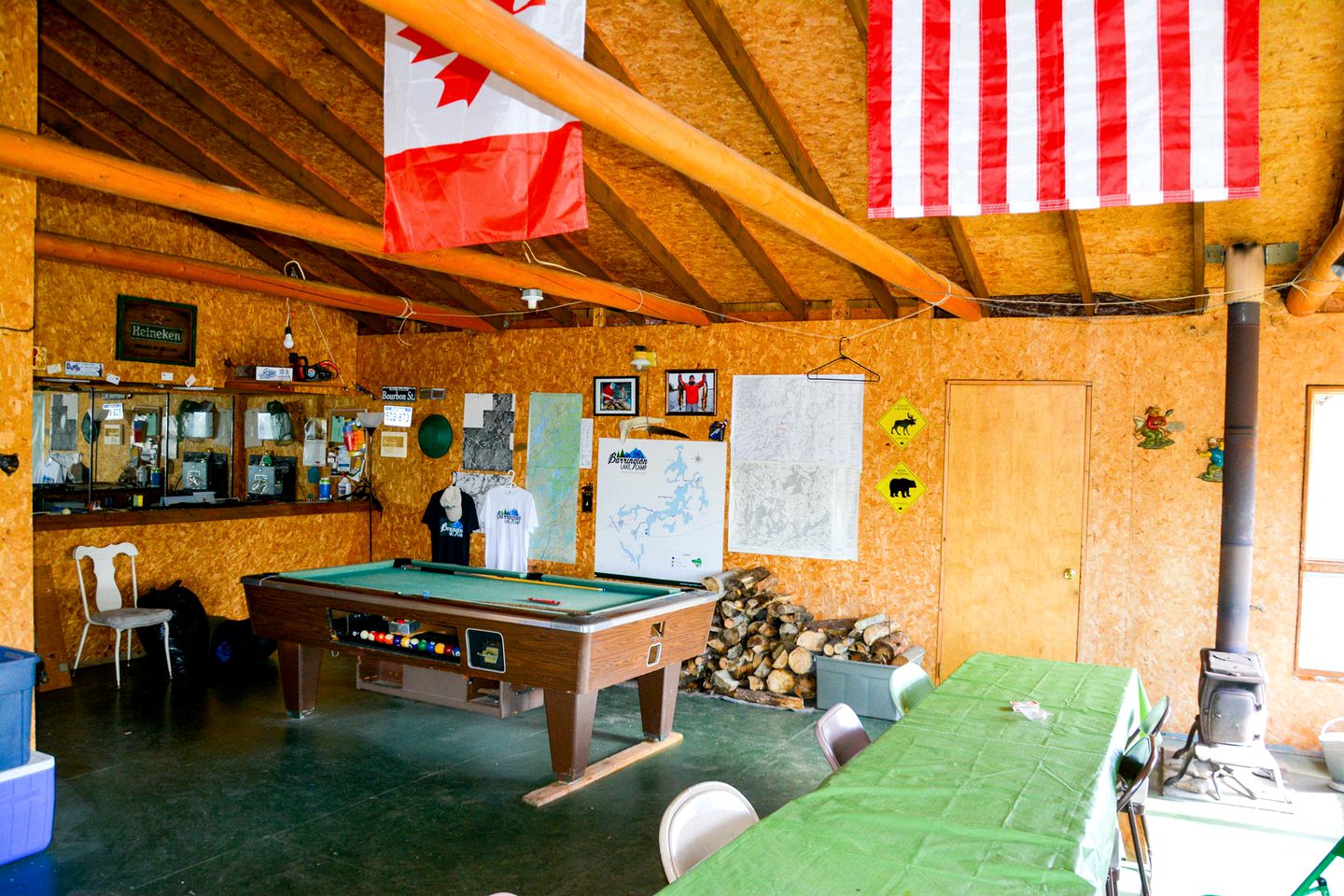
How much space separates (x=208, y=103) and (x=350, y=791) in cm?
447

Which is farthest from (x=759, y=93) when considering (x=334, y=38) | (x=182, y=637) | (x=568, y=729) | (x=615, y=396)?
(x=182, y=637)

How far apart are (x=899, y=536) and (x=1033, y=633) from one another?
44.0 inches

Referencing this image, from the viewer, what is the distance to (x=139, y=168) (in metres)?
4.22

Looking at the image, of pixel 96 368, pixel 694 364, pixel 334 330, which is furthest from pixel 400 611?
pixel 334 330

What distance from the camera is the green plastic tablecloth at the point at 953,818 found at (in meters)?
2.11

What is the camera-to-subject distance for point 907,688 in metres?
4.04

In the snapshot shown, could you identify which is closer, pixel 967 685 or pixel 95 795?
pixel 967 685

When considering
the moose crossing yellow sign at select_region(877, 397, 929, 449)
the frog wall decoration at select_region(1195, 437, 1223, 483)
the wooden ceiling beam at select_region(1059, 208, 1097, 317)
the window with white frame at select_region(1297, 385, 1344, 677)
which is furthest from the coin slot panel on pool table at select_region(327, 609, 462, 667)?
the window with white frame at select_region(1297, 385, 1344, 677)

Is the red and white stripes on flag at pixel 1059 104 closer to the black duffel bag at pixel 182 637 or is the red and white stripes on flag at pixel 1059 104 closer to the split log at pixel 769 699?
the split log at pixel 769 699

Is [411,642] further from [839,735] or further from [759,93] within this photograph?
[759,93]

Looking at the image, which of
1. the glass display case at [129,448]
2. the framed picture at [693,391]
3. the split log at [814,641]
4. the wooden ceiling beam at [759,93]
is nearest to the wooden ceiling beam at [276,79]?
the wooden ceiling beam at [759,93]

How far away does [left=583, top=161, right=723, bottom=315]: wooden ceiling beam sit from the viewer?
5809mm

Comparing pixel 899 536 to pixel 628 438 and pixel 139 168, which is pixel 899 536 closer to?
pixel 628 438

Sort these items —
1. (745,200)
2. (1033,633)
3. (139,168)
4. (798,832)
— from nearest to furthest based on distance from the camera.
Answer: (798,832)
(745,200)
(139,168)
(1033,633)
